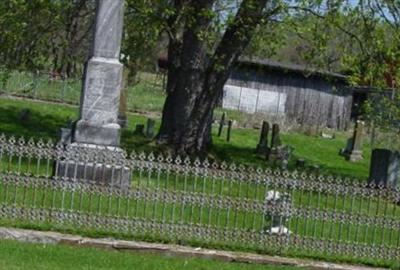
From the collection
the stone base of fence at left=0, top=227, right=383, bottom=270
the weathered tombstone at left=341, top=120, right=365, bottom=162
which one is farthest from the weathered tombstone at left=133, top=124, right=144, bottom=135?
the stone base of fence at left=0, top=227, right=383, bottom=270

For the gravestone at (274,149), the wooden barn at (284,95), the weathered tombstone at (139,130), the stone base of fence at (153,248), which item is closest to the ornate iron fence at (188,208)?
the stone base of fence at (153,248)

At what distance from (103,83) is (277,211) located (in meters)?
4.50

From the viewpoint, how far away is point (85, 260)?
1007 centimetres

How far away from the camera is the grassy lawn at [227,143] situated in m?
23.4

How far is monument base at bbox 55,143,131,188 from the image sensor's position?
1198 centimetres

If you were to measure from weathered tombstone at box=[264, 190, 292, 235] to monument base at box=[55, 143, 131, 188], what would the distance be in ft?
6.12

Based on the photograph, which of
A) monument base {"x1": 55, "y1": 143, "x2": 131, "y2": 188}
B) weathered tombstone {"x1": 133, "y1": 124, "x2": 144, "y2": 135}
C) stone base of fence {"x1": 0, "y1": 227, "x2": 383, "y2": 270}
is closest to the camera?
stone base of fence {"x1": 0, "y1": 227, "x2": 383, "y2": 270}

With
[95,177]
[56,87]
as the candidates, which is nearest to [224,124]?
[56,87]

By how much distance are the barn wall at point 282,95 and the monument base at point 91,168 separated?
3510 centimetres

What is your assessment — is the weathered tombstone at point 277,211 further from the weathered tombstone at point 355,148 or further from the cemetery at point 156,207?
the weathered tombstone at point 355,148

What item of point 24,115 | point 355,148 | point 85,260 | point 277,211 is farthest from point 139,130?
point 85,260

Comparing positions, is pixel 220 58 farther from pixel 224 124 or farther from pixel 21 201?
pixel 224 124

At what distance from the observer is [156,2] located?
19078mm

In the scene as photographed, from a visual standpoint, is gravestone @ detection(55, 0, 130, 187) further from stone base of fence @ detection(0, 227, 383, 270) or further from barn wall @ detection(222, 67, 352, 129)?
barn wall @ detection(222, 67, 352, 129)
